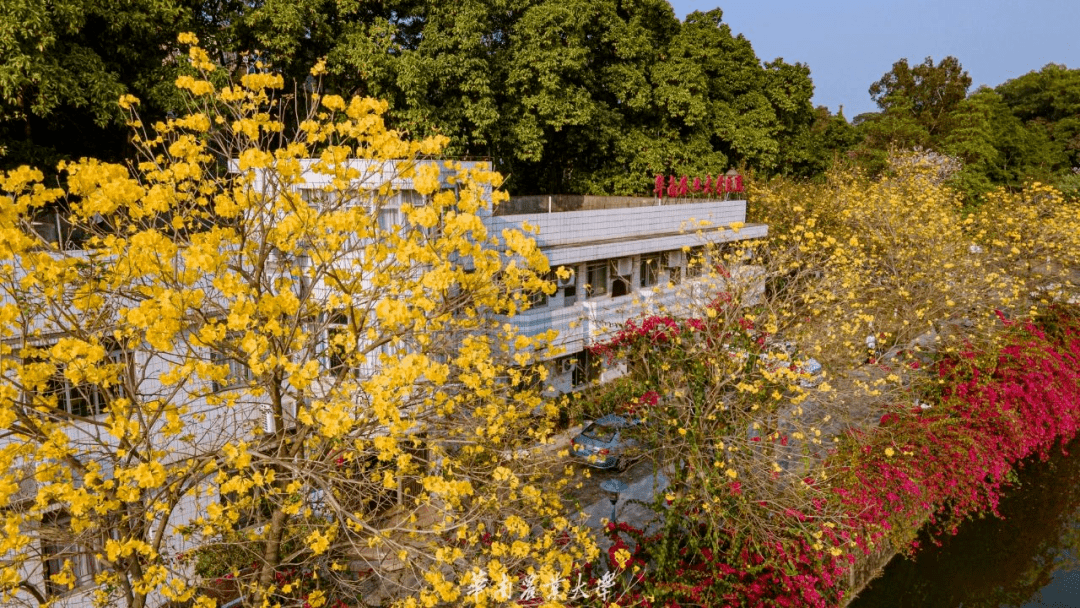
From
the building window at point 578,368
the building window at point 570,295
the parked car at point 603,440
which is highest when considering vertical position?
the building window at point 570,295

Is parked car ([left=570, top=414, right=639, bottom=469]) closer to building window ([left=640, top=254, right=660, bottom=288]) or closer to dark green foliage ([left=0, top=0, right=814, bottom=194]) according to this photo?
building window ([left=640, top=254, right=660, bottom=288])

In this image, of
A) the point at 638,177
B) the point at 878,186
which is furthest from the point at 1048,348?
the point at 638,177

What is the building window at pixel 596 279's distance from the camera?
15.9 meters

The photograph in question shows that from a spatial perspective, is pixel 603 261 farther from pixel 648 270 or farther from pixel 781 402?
pixel 781 402

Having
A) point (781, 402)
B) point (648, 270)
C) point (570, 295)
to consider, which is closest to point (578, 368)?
point (570, 295)

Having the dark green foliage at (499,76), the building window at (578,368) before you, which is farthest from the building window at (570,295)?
the dark green foliage at (499,76)

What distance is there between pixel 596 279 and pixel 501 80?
701 centimetres

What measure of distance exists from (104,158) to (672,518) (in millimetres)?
14123

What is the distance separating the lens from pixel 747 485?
29.5 feet

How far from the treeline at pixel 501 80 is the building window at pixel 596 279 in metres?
5.06

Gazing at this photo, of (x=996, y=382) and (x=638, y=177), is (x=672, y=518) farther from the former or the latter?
(x=638, y=177)

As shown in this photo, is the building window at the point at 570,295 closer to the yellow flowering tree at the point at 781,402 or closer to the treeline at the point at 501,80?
the yellow flowering tree at the point at 781,402

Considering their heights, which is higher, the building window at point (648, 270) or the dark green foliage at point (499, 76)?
the dark green foliage at point (499, 76)

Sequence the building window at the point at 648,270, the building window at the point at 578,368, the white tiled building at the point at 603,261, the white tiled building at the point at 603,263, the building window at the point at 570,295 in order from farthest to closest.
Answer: the building window at the point at 648,270 < the building window at the point at 578,368 < the building window at the point at 570,295 < the white tiled building at the point at 603,263 < the white tiled building at the point at 603,261
